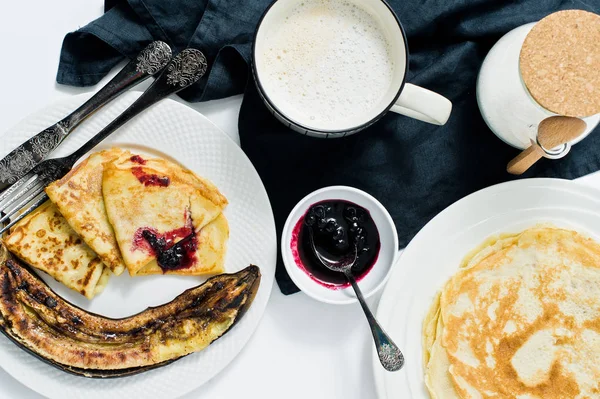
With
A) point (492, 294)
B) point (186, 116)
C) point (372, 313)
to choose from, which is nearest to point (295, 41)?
point (186, 116)

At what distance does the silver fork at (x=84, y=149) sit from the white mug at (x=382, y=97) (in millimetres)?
258

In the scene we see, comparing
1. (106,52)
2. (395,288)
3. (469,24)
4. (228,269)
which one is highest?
(106,52)

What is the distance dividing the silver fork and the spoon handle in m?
0.73

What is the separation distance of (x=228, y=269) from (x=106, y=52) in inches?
28.5

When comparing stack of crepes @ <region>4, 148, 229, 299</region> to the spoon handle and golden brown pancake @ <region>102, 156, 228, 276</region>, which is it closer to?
golden brown pancake @ <region>102, 156, 228, 276</region>

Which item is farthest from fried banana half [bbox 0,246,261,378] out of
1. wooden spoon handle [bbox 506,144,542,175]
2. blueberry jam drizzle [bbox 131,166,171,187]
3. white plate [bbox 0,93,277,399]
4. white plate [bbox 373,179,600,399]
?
wooden spoon handle [bbox 506,144,542,175]

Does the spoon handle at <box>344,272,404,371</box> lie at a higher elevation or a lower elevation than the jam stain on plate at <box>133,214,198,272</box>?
lower

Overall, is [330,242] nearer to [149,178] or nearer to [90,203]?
[149,178]

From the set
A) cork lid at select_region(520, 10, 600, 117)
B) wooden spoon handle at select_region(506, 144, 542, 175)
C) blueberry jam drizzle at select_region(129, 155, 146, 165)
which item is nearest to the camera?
cork lid at select_region(520, 10, 600, 117)

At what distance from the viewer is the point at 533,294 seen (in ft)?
5.78

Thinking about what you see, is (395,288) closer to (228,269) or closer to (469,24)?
(228,269)

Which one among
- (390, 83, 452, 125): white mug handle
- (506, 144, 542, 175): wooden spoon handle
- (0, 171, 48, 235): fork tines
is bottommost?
(506, 144, 542, 175): wooden spoon handle

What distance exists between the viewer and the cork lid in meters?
1.48

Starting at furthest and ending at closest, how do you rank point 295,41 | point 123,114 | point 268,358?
point 268,358 → point 123,114 → point 295,41
